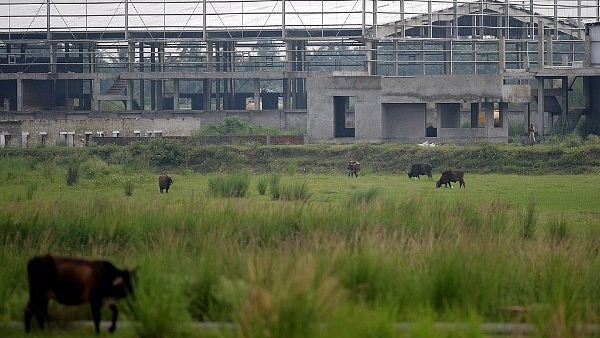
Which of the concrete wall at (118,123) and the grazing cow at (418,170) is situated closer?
the grazing cow at (418,170)

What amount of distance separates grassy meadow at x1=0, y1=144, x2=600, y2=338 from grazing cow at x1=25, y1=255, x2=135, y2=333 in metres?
0.22

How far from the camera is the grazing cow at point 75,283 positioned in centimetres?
950

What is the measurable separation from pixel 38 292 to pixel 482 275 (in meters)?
4.33

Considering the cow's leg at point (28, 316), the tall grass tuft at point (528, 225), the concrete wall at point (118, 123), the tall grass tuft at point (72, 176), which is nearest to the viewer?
the cow's leg at point (28, 316)

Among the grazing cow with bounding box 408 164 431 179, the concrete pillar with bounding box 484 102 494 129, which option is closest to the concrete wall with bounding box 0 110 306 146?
the concrete pillar with bounding box 484 102 494 129

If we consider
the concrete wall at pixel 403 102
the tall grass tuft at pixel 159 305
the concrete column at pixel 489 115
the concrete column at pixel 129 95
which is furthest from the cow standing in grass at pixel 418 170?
the concrete column at pixel 129 95

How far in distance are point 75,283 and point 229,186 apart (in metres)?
14.5

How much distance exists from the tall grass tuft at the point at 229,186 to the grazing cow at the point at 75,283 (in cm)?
1373

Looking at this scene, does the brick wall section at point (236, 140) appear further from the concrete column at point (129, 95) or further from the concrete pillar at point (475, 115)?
the concrete column at point (129, 95)

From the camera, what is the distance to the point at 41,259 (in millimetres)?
9562

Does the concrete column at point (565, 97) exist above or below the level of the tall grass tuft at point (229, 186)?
above

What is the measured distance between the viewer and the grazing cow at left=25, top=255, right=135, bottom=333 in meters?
9.50

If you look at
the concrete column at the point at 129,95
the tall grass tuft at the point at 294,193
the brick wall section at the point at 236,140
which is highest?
the concrete column at the point at 129,95

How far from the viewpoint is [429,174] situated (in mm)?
30688
